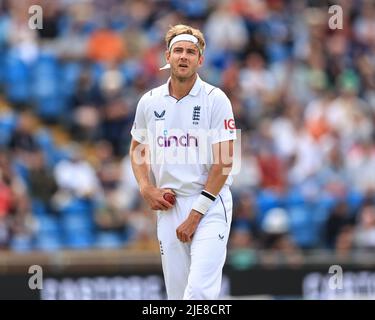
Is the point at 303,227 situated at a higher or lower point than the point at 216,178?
higher

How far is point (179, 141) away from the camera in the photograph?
9.10 m

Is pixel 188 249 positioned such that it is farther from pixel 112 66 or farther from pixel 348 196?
pixel 112 66

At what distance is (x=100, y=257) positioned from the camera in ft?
50.5

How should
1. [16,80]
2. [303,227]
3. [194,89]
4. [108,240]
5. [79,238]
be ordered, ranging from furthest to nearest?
[16,80] → [303,227] → [79,238] → [108,240] → [194,89]

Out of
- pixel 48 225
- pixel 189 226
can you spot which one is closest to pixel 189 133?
pixel 189 226

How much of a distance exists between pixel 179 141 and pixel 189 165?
0.65 feet

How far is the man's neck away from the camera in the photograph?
360 inches

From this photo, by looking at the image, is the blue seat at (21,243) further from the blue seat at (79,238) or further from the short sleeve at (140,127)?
the short sleeve at (140,127)

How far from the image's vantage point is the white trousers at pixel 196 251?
29.2ft

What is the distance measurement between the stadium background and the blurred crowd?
0.02 meters

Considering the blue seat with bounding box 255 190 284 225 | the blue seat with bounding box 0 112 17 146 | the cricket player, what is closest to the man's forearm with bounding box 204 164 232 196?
the cricket player

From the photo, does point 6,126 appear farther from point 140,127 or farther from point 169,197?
point 169,197
